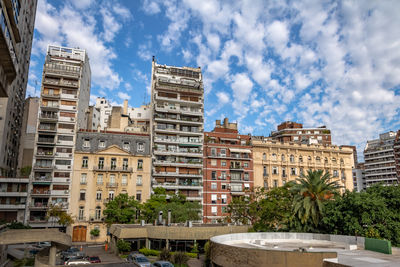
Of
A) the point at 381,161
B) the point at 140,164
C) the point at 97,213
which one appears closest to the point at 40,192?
the point at 97,213

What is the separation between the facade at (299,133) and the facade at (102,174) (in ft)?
187

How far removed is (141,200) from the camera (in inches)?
2368

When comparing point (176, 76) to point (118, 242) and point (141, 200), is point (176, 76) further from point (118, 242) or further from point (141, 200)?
point (118, 242)

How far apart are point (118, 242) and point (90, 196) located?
67.7 feet

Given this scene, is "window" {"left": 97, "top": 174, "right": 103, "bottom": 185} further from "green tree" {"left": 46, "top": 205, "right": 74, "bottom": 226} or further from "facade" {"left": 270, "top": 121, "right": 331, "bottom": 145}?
"facade" {"left": 270, "top": 121, "right": 331, "bottom": 145}

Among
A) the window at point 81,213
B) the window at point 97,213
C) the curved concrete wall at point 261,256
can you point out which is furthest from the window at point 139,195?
the curved concrete wall at point 261,256

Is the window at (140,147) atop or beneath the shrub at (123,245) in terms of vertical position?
atop

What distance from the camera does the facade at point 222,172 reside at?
6425 centimetres

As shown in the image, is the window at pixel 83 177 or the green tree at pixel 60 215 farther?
the window at pixel 83 177

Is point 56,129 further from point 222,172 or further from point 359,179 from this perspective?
point 359,179

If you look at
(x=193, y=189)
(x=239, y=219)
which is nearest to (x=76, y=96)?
(x=193, y=189)

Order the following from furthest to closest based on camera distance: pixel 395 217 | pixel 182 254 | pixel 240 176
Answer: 1. pixel 240 176
2. pixel 182 254
3. pixel 395 217

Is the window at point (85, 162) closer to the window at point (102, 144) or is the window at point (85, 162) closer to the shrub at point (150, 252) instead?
the window at point (102, 144)

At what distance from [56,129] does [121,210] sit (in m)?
21.2
